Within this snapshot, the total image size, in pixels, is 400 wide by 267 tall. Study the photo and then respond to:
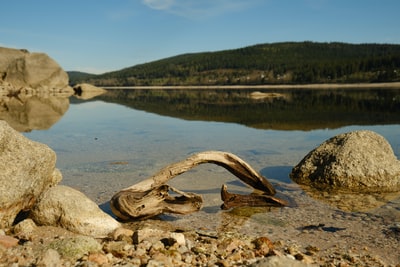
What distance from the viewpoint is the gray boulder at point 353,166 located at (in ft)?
34.8

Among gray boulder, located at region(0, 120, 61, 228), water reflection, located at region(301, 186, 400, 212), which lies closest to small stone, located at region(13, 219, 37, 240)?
gray boulder, located at region(0, 120, 61, 228)

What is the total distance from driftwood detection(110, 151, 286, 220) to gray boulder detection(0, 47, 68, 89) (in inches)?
2997

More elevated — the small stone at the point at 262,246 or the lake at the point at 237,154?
the small stone at the point at 262,246

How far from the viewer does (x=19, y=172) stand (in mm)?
7449

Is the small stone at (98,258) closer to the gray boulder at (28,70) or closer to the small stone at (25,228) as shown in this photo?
the small stone at (25,228)

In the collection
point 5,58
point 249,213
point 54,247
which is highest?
point 5,58

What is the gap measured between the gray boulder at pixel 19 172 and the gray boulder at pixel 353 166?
6.95 meters

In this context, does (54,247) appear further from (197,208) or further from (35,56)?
(35,56)

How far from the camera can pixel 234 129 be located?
23.6 metres

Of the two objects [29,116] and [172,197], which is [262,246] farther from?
[29,116]

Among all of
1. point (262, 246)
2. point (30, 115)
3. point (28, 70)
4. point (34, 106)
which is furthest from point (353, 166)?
point (28, 70)

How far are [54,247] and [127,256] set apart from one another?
1044mm

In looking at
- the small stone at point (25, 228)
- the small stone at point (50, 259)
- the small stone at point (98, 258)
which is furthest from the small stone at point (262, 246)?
the small stone at point (25, 228)

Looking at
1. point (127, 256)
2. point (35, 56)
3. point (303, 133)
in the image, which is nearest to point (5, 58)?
point (35, 56)
